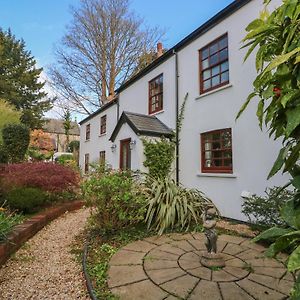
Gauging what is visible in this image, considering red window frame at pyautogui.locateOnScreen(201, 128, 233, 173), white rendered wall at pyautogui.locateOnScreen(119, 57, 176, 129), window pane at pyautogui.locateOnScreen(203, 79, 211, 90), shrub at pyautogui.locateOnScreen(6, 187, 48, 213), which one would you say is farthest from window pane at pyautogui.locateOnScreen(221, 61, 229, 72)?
shrub at pyautogui.locateOnScreen(6, 187, 48, 213)

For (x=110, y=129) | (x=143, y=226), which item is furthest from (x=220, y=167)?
(x=110, y=129)

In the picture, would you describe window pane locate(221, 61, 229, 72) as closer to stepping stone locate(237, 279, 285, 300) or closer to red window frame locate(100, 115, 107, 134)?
stepping stone locate(237, 279, 285, 300)

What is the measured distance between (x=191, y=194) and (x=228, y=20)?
5.06 metres

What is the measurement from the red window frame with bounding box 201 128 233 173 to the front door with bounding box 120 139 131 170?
11.6 feet

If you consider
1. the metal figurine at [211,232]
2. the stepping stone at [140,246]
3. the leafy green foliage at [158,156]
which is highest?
the leafy green foliage at [158,156]

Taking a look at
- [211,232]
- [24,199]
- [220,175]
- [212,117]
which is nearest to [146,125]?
[212,117]

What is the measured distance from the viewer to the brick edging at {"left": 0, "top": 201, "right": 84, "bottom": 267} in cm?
371

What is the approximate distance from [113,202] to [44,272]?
1538 millimetres

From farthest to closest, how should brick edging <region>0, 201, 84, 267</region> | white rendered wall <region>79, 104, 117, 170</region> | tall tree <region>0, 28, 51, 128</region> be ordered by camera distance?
1. tall tree <region>0, 28, 51, 128</region>
2. white rendered wall <region>79, 104, 117, 170</region>
3. brick edging <region>0, 201, 84, 267</region>

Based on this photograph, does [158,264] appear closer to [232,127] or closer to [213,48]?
[232,127]

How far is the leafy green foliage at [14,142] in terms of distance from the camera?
1075 centimetres

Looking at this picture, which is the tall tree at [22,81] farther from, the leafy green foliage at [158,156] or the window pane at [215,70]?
the window pane at [215,70]

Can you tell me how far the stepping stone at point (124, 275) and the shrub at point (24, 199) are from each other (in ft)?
10.8

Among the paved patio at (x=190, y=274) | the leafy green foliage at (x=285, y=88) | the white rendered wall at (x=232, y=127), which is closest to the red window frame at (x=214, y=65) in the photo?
the white rendered wall at (x=232, y=127)
